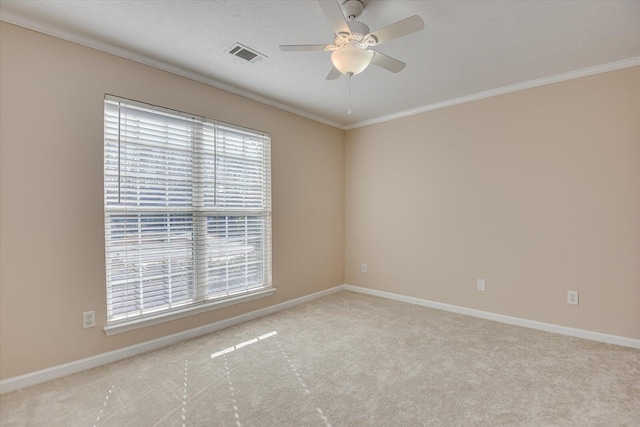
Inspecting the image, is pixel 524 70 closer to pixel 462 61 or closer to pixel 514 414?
pixel 462 61

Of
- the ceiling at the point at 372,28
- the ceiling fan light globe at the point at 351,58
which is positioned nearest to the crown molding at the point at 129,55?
the ceiling at the point at 372,28

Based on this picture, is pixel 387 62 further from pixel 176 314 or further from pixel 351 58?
pixel 176 314

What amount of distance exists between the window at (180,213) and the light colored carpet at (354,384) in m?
0.49

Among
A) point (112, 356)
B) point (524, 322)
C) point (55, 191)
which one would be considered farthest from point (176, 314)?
point (524, 322)

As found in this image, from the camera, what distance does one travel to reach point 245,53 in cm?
255

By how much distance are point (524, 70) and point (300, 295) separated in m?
3.44

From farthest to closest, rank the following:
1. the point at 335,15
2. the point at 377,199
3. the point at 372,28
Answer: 1. the point at 377,199
2. the point at 372,28
3. the point at 335,15

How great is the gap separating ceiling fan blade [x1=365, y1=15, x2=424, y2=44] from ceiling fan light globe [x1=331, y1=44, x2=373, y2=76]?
0.11 m

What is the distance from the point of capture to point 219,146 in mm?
3176

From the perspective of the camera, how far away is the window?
8.23ft

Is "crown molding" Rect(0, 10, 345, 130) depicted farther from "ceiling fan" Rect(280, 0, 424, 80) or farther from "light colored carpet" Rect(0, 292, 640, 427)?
"light colored carpet" Rect(0, 292, 640, 427)

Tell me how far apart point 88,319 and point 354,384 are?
2061 mm

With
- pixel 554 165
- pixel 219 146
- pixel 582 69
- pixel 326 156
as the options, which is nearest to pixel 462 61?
pixel 582 69

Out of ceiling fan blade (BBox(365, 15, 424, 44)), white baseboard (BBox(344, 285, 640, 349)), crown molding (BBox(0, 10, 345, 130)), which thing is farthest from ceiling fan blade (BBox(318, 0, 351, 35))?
white baseboard (BBox(344, 285, 640, 349))
